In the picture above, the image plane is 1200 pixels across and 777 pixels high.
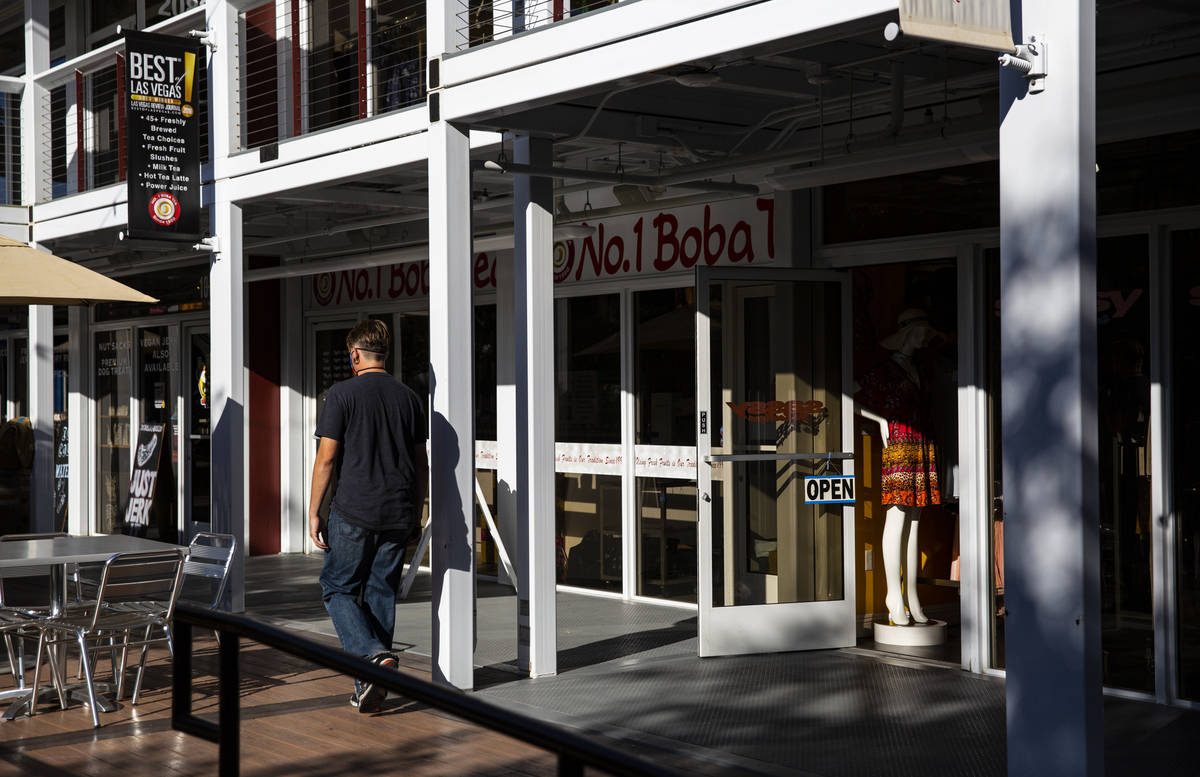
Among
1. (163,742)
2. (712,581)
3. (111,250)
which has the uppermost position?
(111,250)

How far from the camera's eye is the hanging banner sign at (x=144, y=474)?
12.5 meters

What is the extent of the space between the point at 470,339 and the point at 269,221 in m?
5.06

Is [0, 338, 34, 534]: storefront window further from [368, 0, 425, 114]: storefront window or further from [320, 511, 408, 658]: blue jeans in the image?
[320, 511, 408, 658]: blue jeans

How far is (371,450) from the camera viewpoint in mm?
6023

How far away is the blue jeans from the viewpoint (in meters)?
5.97

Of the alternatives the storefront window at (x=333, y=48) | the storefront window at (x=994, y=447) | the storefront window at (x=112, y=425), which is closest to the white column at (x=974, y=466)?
the storefront window at (x=994, y=447)

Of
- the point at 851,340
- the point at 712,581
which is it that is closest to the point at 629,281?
the point at 851,340

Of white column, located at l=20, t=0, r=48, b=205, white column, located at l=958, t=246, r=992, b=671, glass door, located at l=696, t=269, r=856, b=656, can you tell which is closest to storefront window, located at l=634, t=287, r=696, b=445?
glass door, located at l=696, t=269, r=856, b=656

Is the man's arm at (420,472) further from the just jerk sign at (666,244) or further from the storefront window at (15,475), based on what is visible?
the storefront window at (15,475)

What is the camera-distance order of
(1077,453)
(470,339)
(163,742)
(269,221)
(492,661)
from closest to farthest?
1. (1077,453)
2. (163,742)
3. (470,339)
4. (492,661)
5. (269,221)

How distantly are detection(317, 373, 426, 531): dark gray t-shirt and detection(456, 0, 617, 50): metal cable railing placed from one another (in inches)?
71.0

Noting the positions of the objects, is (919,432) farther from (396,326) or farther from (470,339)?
(396,326)

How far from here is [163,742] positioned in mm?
5598

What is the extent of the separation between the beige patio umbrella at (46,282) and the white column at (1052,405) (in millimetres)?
4841
